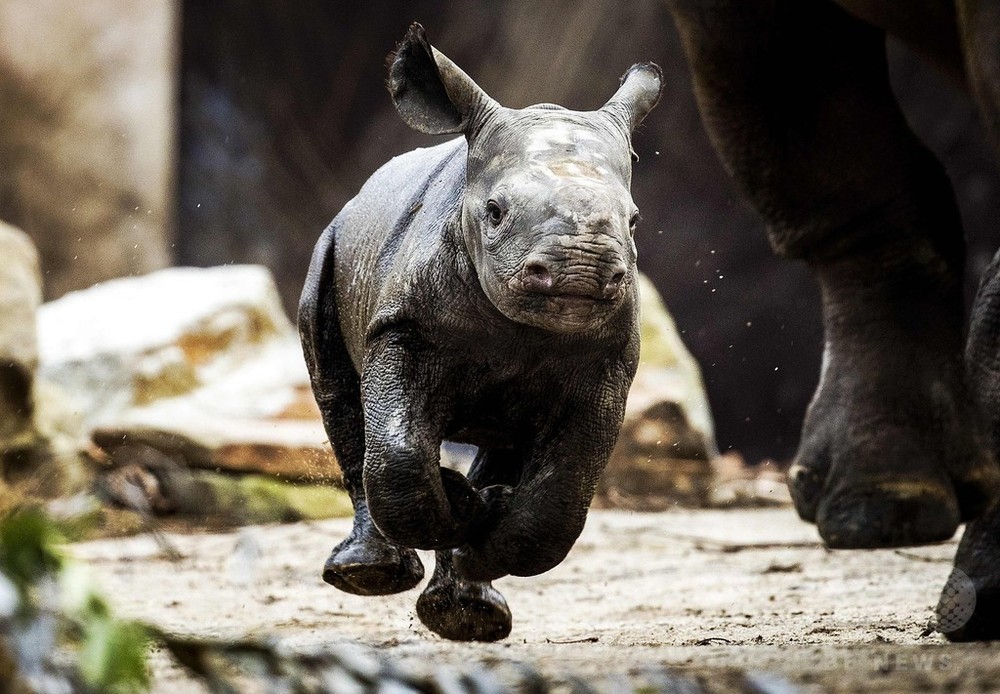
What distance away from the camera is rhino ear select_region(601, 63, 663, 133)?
3666mm

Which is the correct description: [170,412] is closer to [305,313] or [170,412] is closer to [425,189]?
[305,313]

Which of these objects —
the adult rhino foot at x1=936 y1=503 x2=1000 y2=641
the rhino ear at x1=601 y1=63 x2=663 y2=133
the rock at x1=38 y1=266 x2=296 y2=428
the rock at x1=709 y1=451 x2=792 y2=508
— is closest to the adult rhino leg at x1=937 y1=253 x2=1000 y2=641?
the adult rhino foot at x1=936 y1=503 x2=1000 y2=641

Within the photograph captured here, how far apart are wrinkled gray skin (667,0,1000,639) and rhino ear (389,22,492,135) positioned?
2.06m

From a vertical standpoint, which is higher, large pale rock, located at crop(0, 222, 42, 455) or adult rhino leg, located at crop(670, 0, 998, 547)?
adult rhino leg, located at crop(670, 0, 998, 547)

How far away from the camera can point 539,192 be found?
124 inches

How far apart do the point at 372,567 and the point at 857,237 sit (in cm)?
264

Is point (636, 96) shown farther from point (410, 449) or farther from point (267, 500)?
point (267, 500)

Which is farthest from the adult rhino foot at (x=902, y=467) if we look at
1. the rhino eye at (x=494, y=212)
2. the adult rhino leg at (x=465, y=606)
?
the rhino eye at (x=494, y=212)

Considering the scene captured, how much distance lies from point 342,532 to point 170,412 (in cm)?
178

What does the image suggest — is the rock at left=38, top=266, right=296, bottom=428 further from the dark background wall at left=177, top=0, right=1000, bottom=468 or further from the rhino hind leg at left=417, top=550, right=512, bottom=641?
the rhino hind leg at left=417, top=550, right=512, bottom=641

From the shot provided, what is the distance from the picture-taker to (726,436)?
10281mm

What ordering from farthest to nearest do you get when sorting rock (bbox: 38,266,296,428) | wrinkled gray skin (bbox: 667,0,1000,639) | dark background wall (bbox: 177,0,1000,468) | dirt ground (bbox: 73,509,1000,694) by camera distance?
dark background wall (bbox: 177,0,1000,468)
rock (bbox: 38,266,296,428)
wrinkled gray skin (bbox: 667,0,1000,639)
dirt ground (bbox: 73,509,1000,694)

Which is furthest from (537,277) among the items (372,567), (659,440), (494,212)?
(659,440)

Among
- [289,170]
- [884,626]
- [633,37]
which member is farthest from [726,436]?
[884,626]
